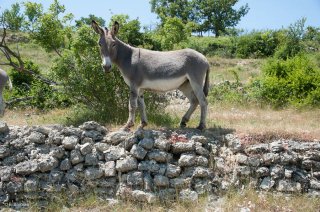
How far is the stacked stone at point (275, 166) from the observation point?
27.2 feet

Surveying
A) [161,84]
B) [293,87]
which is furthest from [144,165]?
[293,87]

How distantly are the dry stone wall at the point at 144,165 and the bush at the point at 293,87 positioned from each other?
5664 mm

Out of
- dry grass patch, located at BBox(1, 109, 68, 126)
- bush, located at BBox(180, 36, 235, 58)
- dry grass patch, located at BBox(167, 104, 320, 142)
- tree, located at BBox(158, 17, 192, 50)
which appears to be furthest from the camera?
bush, located at BBox(180, 36, 235, 58)

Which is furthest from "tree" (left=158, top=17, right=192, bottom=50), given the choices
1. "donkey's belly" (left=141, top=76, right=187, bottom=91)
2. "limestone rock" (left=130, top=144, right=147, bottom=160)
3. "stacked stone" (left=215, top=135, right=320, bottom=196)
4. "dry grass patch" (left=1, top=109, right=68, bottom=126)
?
"limestone rock" (left=130, top=144, right=147, bottom=160)

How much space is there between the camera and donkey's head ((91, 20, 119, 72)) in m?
8.53

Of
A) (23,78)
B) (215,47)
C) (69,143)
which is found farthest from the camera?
(215,47)

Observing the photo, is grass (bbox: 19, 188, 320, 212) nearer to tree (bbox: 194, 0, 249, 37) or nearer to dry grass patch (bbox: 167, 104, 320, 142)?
dry grass patch (bbox: 167, 104, 320, 142)

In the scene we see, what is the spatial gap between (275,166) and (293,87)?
22.7ft

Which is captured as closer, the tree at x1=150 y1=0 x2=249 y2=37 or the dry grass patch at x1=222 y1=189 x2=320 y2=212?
the dry grass patch at x1=222 y1=189 x2=320 y2=212

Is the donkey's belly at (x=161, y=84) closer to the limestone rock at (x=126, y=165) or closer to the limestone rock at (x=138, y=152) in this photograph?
the limestone rock at (x=138, y=152)

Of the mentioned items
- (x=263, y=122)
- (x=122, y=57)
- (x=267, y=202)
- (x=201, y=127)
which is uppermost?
(x=122, y=57)

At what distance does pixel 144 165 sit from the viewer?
834 cm

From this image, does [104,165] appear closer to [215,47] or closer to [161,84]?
[161,84]

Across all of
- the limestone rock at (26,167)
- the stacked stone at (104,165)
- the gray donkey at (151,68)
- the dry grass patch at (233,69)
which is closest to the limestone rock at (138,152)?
the stacked stone at (104,165)
